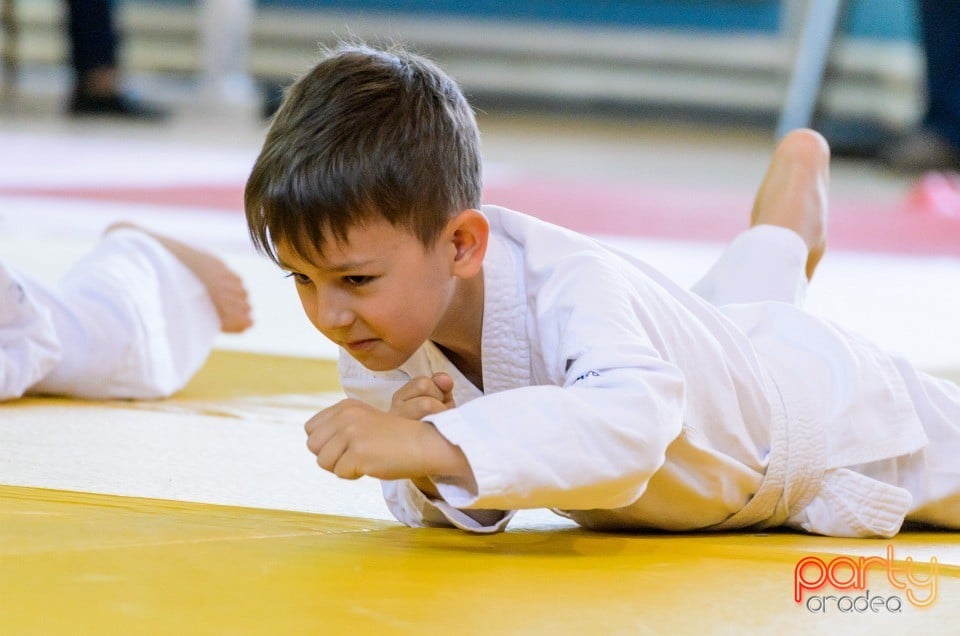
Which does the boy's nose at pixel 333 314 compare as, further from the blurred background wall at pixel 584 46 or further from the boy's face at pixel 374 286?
the blurred background wall at pixel 584 46

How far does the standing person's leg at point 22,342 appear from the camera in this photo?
136cm

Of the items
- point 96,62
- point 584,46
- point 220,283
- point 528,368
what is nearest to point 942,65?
point 584,46

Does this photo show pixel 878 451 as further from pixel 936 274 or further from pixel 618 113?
pixel 618 113

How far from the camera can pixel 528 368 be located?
985mm

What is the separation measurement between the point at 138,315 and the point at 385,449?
0.72m

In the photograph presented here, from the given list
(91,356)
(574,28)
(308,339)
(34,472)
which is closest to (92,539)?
(34,472)

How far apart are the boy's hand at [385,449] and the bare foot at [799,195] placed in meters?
0.76

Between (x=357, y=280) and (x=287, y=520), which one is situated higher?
(x=357, y=280)

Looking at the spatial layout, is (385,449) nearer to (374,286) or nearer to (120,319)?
(374,286)

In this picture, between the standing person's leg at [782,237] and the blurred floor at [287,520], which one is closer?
the blurred floor at [287,520]

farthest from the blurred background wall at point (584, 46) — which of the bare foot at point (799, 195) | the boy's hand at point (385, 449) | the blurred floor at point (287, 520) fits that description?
the boy's hand at point (385, 449)

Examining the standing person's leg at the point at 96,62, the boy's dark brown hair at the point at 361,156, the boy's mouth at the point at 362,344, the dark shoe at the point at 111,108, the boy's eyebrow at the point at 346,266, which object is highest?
the boy's dark brown hair at the point at 361,156

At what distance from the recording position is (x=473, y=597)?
2.63 ft

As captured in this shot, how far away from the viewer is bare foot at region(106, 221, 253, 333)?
1.56 m
